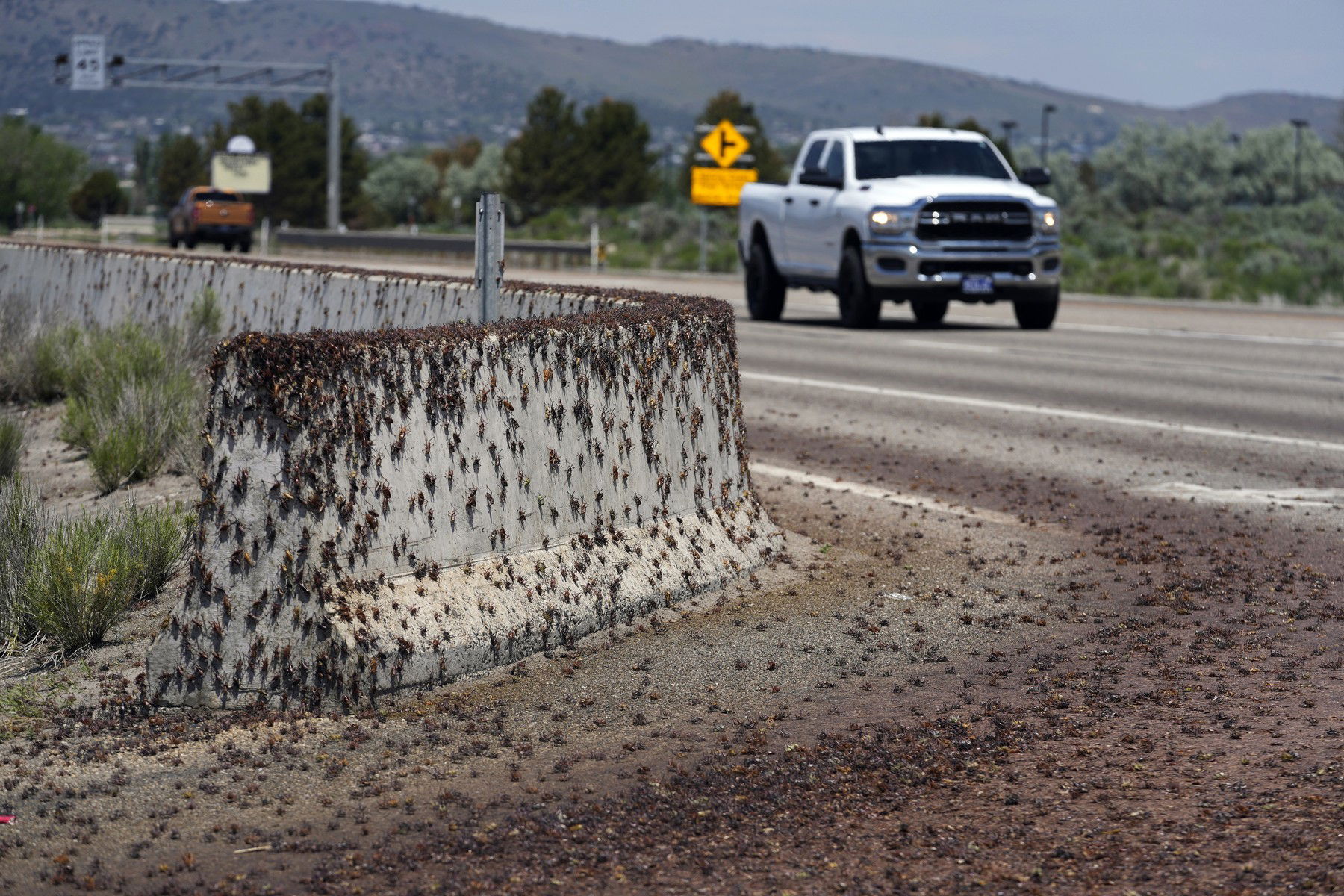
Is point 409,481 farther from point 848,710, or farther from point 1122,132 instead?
point 1122,132

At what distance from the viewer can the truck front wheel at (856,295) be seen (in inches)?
750

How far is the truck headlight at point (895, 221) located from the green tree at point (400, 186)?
127 meters

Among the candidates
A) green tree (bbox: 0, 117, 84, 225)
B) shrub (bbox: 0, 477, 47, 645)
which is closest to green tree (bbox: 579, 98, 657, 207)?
green tree (bbox: 0, 117, 84, 225)

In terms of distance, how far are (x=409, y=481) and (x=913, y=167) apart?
15118mm

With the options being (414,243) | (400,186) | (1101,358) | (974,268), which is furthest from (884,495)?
(400,186)

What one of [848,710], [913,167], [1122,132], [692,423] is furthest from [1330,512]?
[1122,132]

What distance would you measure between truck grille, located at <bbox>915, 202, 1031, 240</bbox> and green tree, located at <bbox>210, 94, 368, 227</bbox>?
80203mm

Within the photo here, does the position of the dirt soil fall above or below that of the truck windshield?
below

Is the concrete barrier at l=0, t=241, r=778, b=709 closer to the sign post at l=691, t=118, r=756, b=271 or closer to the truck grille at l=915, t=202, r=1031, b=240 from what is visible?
the truck grille at l=915, t=202, r=1031, b=240

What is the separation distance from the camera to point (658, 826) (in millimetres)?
4051

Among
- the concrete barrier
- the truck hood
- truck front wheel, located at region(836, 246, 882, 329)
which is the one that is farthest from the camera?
truck front wheel, located at region(836, 246, 882, 329)

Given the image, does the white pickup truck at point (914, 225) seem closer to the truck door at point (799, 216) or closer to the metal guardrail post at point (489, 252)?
the truck door at point (799, 216)

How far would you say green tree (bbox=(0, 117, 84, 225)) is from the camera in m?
89.7

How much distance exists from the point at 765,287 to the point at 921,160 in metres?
2.67
